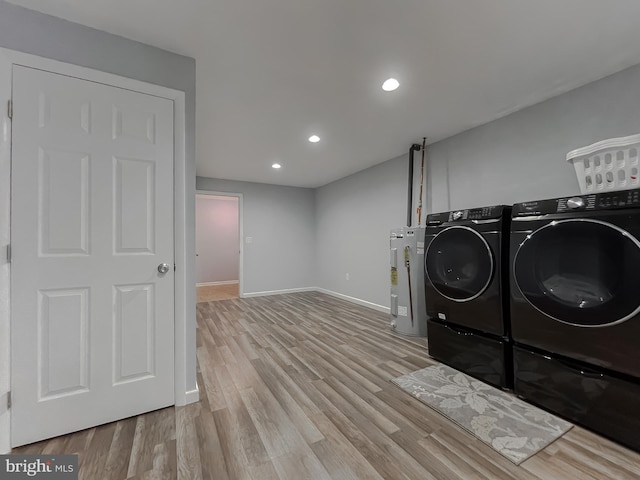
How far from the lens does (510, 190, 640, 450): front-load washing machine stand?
1.36 metres

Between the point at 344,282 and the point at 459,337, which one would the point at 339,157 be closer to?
the point at 344,282

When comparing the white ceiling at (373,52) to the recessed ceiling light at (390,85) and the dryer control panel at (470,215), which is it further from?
the dryer control panel at (470,215)

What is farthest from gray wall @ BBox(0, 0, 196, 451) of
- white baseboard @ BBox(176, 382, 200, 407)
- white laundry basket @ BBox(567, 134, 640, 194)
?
white laundry basket @ BBox(567, 134, 640, 194)

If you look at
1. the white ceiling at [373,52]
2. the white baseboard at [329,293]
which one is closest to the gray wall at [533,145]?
the white ceiling at [373,52]

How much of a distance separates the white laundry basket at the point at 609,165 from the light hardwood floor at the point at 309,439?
1470mm

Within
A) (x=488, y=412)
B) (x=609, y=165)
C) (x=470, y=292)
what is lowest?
(x=488, y=412)

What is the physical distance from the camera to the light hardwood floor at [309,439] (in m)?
1.24

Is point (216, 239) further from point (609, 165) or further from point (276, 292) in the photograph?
point (609, 165)

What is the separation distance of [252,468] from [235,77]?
2524mm

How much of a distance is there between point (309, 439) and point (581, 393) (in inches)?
63.4

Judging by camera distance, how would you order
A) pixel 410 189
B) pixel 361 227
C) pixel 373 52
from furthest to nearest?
1. pixel 361 227
2. pixel 410 189
3. pixel 373 52

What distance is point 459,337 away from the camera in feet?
7.20

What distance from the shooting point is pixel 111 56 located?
1588 millimetres

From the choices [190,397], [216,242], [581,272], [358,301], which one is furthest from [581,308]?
[216,242]
